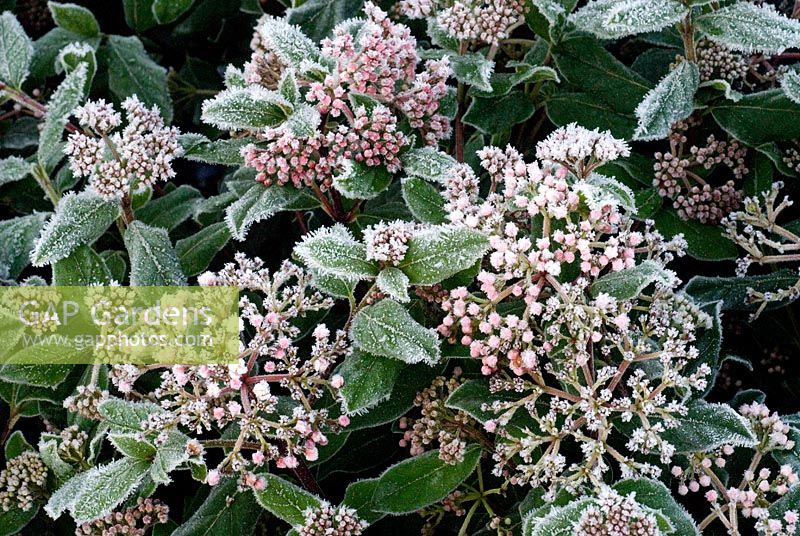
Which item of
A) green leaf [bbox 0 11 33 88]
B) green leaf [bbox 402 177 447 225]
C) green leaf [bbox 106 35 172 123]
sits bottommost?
green leaf [bbox 106 35 172 123]

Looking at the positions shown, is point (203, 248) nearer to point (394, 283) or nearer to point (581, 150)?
point (394, 283)

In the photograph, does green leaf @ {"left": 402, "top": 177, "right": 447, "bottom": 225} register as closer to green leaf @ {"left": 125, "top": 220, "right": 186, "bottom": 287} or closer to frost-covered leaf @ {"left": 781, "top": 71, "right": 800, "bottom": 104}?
green leaf @ {"left": 125, "top": 220, "right": 186, "bottom": 287}

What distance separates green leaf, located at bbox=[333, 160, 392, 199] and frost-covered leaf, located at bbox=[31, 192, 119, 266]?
1.63 ft

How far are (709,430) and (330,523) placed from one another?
2.07 feet

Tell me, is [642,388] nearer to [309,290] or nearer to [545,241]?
[545,241]

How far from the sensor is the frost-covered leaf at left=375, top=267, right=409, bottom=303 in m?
1.33

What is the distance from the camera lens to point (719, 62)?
5.67 feet

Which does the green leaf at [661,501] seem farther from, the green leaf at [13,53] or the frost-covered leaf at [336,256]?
the green leaf at [13,53]

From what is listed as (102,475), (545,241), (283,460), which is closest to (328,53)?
(545,241)

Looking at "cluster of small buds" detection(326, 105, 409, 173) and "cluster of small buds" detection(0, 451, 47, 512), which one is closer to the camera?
"cluster of small buds" detection(326, 105, 409, 173)

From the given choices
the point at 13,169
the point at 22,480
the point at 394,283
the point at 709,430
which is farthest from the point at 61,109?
the point at 709,430

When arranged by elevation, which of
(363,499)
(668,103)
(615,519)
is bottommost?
(363,499)

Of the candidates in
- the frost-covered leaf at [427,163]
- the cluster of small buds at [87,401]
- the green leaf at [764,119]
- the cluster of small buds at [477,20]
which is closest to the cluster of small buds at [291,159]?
the frost-covered leaf at [427,163]

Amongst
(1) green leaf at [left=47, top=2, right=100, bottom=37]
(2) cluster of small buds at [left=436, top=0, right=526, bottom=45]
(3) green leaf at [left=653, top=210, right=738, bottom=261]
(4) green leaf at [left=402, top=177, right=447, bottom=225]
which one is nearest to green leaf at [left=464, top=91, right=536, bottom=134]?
(2) cluster of small buds at [left=436, top=0, right=526, bottom=45]
